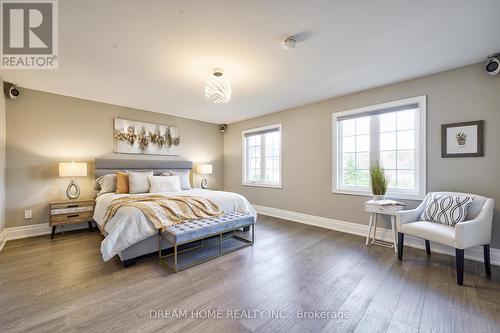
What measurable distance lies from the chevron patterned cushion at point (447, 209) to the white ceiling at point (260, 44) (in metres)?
1.72

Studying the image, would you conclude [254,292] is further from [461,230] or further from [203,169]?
[203,169]

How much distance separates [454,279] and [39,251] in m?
5.03

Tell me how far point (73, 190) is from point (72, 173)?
0.44 m

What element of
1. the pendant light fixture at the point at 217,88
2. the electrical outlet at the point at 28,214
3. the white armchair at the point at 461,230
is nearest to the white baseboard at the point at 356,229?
the white armchair at the point at 461,230

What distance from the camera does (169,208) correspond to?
107 inches

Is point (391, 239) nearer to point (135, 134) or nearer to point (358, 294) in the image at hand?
point (358, 294)

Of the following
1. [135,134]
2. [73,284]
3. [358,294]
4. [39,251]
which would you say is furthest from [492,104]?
[39,251]

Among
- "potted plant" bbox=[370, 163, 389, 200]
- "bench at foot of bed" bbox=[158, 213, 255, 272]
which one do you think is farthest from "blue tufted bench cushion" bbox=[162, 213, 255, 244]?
"potted plant" bbox=[370, 163, 389, 200]

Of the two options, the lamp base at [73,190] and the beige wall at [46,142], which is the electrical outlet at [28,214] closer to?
the beige wall at [46,142]

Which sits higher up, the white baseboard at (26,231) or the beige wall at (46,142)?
the beige wall at (46,142)

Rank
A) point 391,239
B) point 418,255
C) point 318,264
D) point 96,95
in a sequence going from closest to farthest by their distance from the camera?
point 318,264, point 418,255, point 391,239, point 96,95

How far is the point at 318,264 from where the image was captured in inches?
97.0

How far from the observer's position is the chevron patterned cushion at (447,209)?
93.8 inches

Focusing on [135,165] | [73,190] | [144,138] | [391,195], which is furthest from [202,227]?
[144,138]
